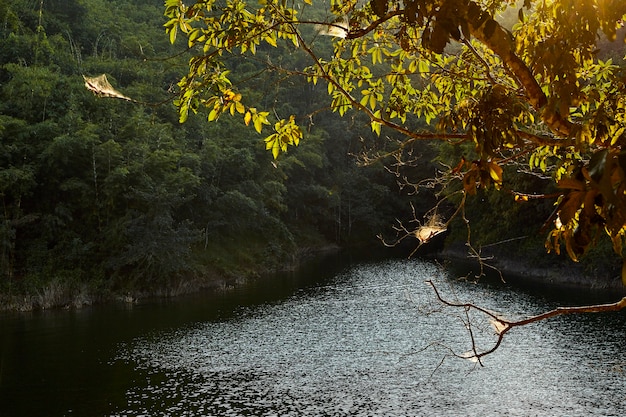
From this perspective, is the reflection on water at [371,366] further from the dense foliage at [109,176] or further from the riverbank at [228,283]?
the dense foliage at [109,176]

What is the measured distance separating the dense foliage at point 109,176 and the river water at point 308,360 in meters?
2.78

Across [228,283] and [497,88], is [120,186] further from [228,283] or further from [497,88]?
[497,88]

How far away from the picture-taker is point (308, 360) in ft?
56.2

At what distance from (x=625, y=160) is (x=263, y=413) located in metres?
12.5

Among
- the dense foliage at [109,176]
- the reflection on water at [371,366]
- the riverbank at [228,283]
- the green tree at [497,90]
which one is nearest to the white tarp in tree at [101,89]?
the green tree at [497,90]

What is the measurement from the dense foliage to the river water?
2778mm

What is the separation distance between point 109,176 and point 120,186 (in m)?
0.64

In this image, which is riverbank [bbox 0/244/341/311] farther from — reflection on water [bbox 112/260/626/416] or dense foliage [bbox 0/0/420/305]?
reflection on water [bbox 112/260/626/416]

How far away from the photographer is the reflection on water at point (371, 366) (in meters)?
13.7

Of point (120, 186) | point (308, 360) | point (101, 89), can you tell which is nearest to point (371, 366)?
point (308, 360)

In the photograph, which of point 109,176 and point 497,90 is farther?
point 109,176

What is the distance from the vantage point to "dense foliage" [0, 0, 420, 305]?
86.2 feet

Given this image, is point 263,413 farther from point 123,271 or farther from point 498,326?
point 123,271

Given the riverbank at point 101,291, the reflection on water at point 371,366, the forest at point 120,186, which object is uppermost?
the forest at point 120,186
